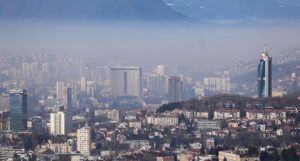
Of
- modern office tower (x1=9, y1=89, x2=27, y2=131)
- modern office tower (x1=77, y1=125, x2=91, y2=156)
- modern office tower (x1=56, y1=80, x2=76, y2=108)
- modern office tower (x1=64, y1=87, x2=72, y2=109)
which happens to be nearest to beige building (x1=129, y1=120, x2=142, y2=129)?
modern office tower (x1=9, y1=89, x2=27, y2=131)

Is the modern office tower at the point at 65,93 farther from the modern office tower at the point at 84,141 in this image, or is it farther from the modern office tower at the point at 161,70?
the modern office tower at the point at 84,141

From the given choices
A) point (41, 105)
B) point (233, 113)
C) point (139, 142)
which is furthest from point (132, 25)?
point (139, 142)

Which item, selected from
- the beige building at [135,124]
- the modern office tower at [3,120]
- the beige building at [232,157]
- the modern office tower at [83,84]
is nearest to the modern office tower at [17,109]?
the modern office tower at [3,120]

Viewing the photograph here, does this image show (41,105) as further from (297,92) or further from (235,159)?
(235,159)

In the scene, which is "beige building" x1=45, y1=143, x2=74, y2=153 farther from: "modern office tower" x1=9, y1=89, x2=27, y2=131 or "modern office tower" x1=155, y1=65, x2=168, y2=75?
"modern office tower" x1=155, y1=65, x2=168, y2=75

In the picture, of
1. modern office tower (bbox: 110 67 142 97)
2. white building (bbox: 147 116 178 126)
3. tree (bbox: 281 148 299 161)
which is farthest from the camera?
modern office tower (bbox: 110 67 142 97)
